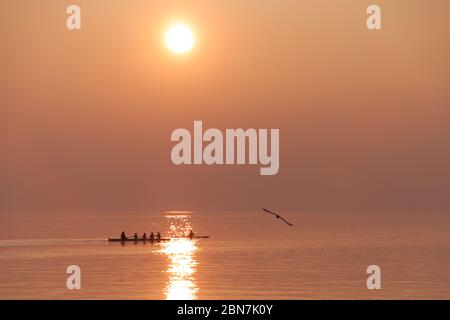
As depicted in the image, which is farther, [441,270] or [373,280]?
[441,270]

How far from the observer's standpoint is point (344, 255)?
361 ft

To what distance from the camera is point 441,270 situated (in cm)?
8675

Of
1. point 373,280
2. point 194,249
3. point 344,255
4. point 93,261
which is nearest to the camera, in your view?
point 373,280

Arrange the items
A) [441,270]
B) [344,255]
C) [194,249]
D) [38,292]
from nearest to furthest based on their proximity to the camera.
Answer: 1. [38,292]
2. [441,270]
3. [344,255]
4. [194,249]
